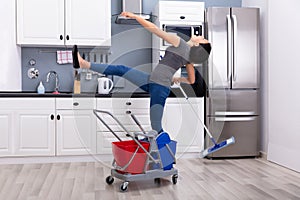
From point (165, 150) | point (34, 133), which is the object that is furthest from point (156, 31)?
point (34, 133)

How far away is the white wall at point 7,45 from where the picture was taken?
14.2 ft

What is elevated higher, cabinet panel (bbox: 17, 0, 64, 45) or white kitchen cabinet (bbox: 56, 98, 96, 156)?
cabinet panel (bbox: 17, 0, 64, 45)

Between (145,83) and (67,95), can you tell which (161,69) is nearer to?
(145,83)

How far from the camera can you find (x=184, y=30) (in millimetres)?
4570

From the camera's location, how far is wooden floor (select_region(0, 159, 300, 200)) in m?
2.96

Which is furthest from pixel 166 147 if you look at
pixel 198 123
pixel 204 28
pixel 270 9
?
pixel 270 9

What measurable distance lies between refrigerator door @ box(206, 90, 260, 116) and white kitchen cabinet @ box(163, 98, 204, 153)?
124 millimetres

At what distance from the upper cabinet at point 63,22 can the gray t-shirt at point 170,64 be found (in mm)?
1383

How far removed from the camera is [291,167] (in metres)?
3.91

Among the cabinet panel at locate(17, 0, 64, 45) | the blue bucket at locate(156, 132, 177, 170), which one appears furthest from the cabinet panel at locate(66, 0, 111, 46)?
the blue bucket at locate(156, 132, 177, 170)

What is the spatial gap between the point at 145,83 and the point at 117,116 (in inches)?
42.7

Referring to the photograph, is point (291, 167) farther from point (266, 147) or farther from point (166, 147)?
point (166, 147)

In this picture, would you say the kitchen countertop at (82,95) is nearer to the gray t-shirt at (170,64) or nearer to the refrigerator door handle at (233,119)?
the refrigerator door handle at (233,119)

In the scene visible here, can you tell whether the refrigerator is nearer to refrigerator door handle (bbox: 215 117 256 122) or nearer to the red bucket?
refrigerator door handle (bbox: 215 117 256 122)
